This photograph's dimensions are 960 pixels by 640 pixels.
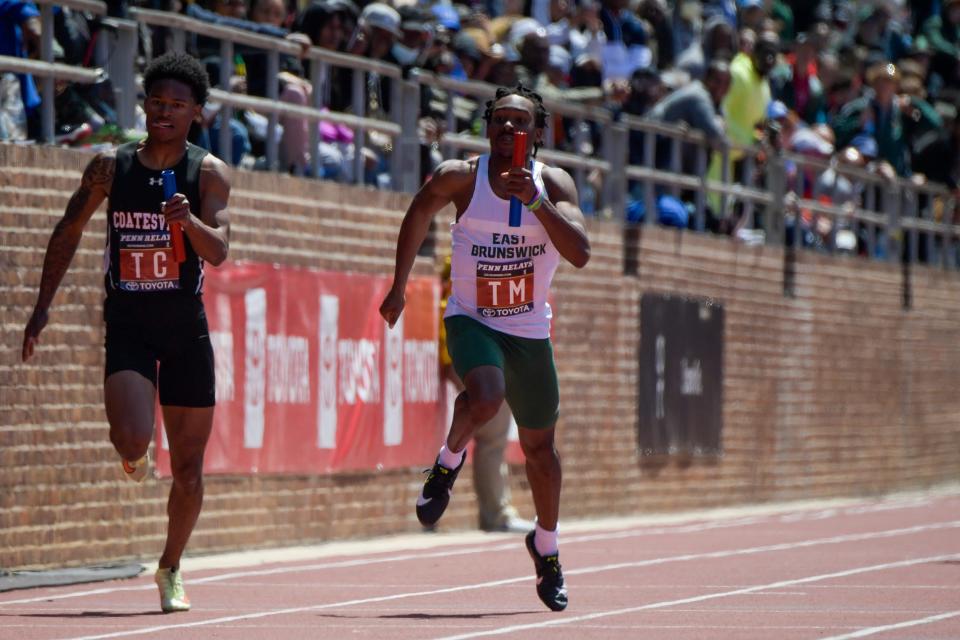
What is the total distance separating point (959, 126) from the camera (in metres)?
30.2

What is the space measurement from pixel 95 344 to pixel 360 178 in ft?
12.4

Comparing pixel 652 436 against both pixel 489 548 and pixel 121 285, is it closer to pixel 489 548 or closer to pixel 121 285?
pixel 489 548

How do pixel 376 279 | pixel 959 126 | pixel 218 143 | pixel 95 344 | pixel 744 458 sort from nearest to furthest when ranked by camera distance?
pixel 95 344 → pixel 218 143 → pixel 376 279 → pixel 744 458 → pixel 959 126

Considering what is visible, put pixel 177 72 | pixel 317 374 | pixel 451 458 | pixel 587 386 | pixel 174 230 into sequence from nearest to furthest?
pixel 174 230, pixel 177 72, pixel 451 458, pixel 317 374, pixel 587 386

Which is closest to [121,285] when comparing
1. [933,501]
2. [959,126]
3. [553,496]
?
[553,496]

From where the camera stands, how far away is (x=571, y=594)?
11.5 m

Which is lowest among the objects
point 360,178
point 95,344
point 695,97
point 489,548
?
point 489,548

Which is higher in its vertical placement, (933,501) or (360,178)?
(360,178)

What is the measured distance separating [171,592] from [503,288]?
2.16 m

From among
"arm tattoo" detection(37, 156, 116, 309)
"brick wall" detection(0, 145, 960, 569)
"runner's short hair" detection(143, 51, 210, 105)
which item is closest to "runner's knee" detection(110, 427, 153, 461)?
"arm tattoo" detection(37, 156, 116, 309)

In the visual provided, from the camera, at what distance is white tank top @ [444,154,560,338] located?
412 inches

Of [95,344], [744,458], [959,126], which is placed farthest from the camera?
[959,126]

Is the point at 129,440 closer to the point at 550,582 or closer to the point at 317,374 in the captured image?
the point at 550,582

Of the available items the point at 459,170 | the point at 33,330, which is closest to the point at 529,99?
the point at 459,170
